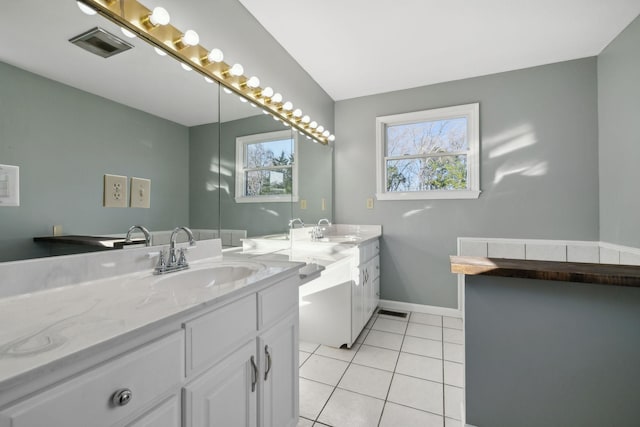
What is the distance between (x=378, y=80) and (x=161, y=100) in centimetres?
216

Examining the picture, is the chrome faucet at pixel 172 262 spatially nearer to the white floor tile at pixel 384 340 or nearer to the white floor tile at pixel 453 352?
the white floor tile at pixel 384 340

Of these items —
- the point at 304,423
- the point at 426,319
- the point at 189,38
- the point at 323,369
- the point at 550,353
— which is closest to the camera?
the point at 550,353

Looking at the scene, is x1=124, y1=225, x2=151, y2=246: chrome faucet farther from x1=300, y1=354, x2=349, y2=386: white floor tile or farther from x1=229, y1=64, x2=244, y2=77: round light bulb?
x1=300, y1=354, x2=349, y2=386: white floor tile

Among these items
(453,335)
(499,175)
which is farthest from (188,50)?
(453,335)

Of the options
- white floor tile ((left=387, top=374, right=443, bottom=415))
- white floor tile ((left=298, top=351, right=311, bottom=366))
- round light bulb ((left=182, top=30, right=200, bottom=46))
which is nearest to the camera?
round light bulb ((left=182, top=30, right=200, bottom=46))

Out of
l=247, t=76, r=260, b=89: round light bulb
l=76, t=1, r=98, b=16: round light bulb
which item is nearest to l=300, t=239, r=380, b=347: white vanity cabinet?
l=247, t=76, r=260, b=89: round light bulb

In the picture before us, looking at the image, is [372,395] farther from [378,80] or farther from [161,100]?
[378,80]

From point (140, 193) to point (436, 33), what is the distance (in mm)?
2254

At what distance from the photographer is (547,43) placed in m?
2.17

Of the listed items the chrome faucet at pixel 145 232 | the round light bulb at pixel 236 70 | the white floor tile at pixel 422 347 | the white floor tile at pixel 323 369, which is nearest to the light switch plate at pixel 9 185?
the chrome faucet at pixel 145 232

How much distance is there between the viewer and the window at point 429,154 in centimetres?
268

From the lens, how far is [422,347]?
2.16m

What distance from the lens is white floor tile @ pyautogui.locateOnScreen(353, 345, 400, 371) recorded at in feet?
6.27

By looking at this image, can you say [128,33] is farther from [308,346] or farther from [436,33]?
[308,346]
